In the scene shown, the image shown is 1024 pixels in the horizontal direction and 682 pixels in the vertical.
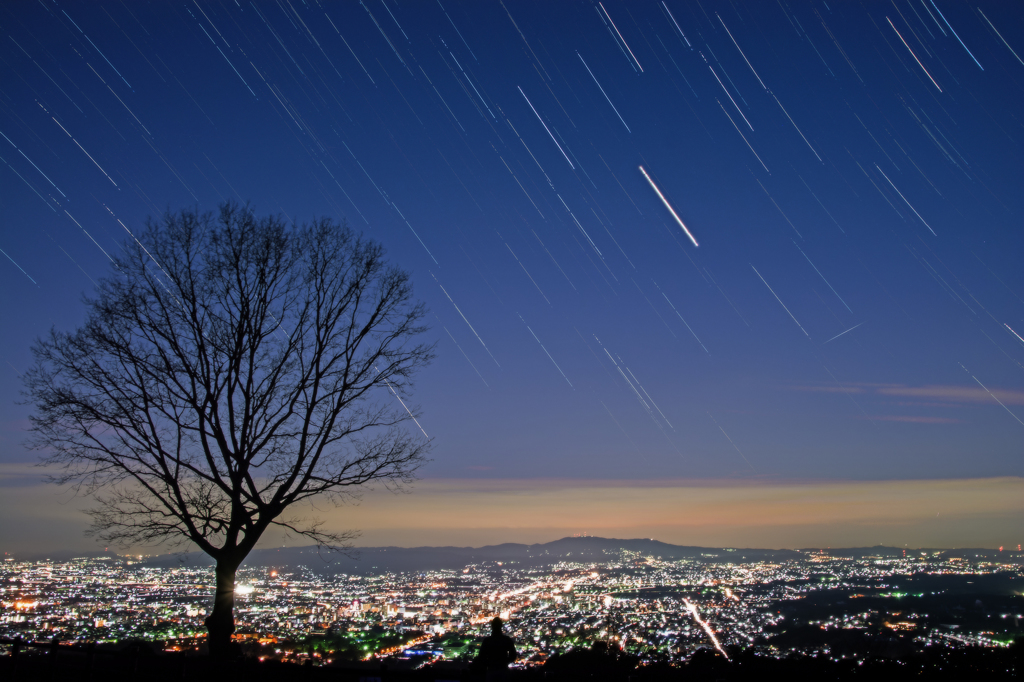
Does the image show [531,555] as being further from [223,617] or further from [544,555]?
[223,617]

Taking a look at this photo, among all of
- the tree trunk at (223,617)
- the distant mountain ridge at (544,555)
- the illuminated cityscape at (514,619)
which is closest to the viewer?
the tree trunk at (223,617)

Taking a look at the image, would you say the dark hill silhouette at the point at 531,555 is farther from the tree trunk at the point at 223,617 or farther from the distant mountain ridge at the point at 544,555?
the tree trunk at the point at 223,617

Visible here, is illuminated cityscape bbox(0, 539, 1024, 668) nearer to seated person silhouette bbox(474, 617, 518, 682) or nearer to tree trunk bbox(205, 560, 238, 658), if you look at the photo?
tree trunk bbox(205, 560, 238, 658)

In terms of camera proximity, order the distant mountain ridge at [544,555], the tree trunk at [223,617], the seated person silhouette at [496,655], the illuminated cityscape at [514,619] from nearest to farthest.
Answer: the seated person silhouette at [496,655]
the tree trunk at [223,617]
the illuminated cityscape at [514,619]
the distant mountain ridge at [544,555]

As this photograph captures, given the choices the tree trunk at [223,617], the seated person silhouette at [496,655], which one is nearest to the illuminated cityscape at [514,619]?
the tree trunk at [223,617]

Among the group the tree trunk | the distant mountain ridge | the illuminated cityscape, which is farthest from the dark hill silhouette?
the tree trunk

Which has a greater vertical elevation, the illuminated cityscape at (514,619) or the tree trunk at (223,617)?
the tree trunk at (223,617)
